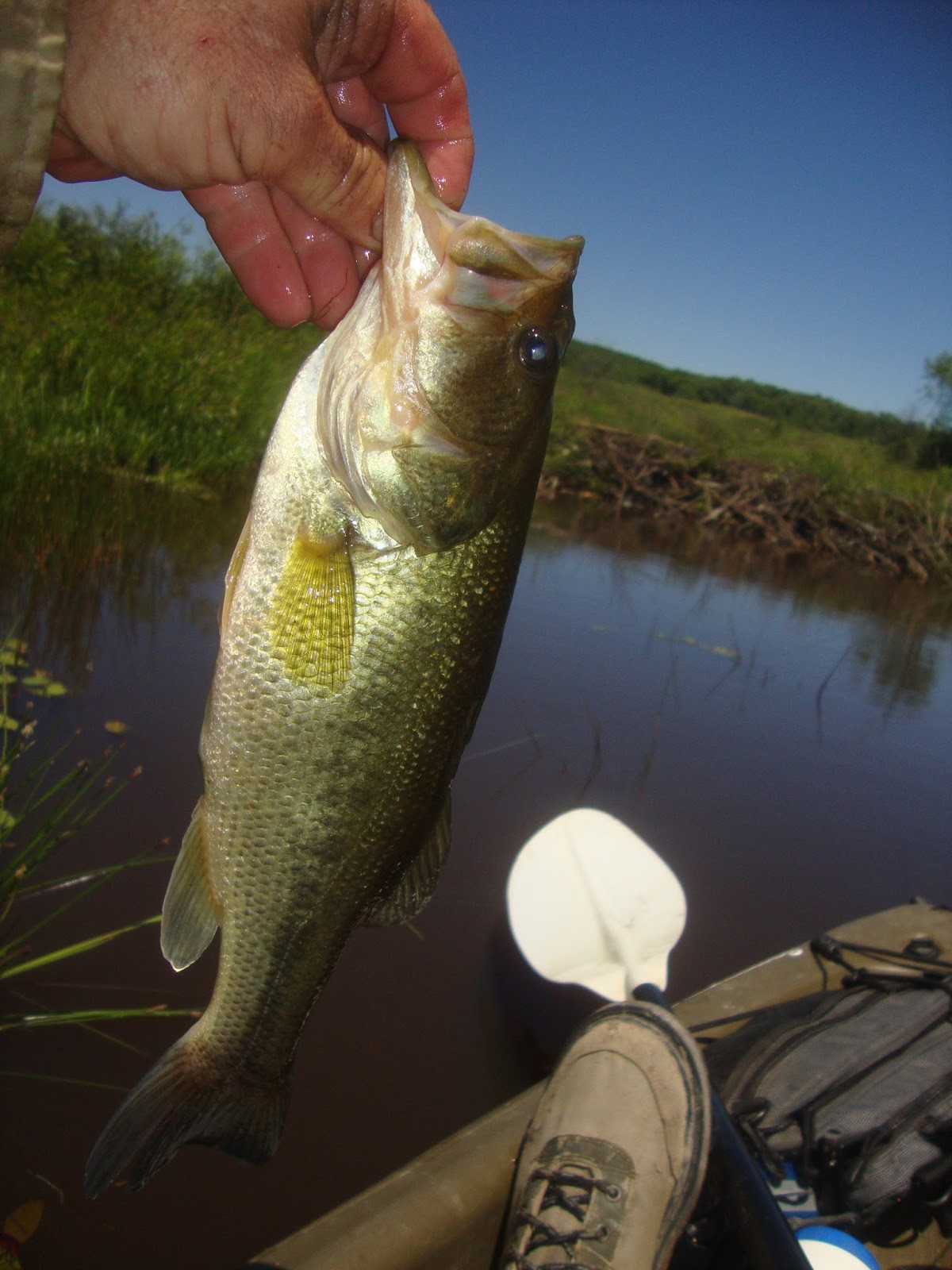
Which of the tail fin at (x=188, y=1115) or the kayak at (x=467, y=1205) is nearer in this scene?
the tail fin at (x=188, y=1115)

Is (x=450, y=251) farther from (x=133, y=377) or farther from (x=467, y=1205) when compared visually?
(x=133, y=377)

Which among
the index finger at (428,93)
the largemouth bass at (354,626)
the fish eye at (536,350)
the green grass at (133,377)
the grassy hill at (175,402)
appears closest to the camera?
the largemouth bass at (354,626)

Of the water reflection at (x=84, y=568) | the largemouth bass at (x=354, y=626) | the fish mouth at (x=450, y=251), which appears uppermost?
the fish mouth at (x=450, y=251)

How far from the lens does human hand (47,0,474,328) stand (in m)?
1.63

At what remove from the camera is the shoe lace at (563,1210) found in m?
2.24

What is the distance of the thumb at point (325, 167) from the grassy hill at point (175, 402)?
459 cm

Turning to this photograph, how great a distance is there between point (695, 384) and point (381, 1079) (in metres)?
81.6

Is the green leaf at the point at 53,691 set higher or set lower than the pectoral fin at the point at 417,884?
lower

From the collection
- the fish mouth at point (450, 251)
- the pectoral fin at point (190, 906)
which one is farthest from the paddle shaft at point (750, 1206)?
the fish mouth at point (450, 251)

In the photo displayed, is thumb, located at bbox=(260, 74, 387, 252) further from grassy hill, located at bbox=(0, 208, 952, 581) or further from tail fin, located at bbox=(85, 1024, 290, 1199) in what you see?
grassy hill, located at bbox=(0, 208, 952, 581)

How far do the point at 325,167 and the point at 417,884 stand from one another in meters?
1.51

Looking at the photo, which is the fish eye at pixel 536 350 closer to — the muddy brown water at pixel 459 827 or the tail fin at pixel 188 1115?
the tail fin at pixel 188 1115

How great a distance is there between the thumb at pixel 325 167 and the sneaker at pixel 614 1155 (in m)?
2.44

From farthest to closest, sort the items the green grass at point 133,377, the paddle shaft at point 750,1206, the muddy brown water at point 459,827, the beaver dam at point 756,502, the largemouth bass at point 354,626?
the beaver dam at point 756,502
the green grass at point 133,377
the muddy brown water at point 459,827
the paddle shaft at point 750,1206
the largemouth bass at point 354,626
